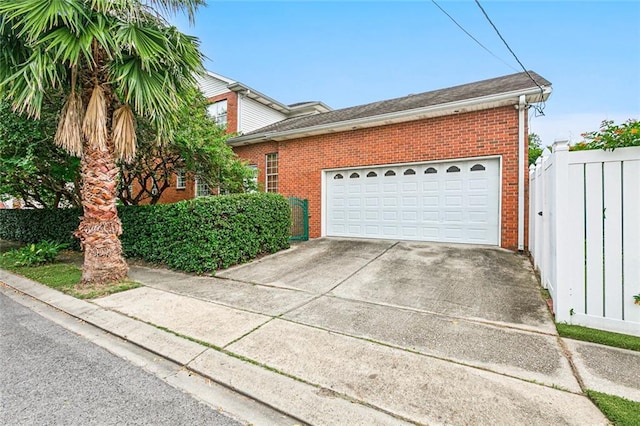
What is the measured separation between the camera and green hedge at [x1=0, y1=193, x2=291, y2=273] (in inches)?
249

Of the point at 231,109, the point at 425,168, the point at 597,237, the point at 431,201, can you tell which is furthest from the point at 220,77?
the point at 597,237

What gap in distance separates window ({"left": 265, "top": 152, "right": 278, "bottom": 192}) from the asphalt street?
29.0ft

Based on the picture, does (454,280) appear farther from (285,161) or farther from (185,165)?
(185,165)

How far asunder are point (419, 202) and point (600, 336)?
5.82 metres

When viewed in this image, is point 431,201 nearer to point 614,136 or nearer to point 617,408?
point 614,136

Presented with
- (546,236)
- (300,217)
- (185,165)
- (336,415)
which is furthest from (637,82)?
(185,165)

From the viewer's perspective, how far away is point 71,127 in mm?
5223

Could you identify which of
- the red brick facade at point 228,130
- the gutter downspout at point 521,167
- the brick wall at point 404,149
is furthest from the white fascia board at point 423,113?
the red brick facade at point 228,130

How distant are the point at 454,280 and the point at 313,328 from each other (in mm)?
3122

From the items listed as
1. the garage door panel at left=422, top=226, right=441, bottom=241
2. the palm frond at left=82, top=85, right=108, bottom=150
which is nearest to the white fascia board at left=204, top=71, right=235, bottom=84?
the palm frond at left=82, top=85, right=108, bottom=150

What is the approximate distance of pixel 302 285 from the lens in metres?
5.54

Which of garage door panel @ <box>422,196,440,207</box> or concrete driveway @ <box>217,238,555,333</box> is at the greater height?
garage door panel @ <box>422,196,440,207</box>

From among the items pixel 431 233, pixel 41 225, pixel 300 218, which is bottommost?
pixel 431 233

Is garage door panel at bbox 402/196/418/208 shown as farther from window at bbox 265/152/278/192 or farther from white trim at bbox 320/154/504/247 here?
window at bbox 265/152/278/192
